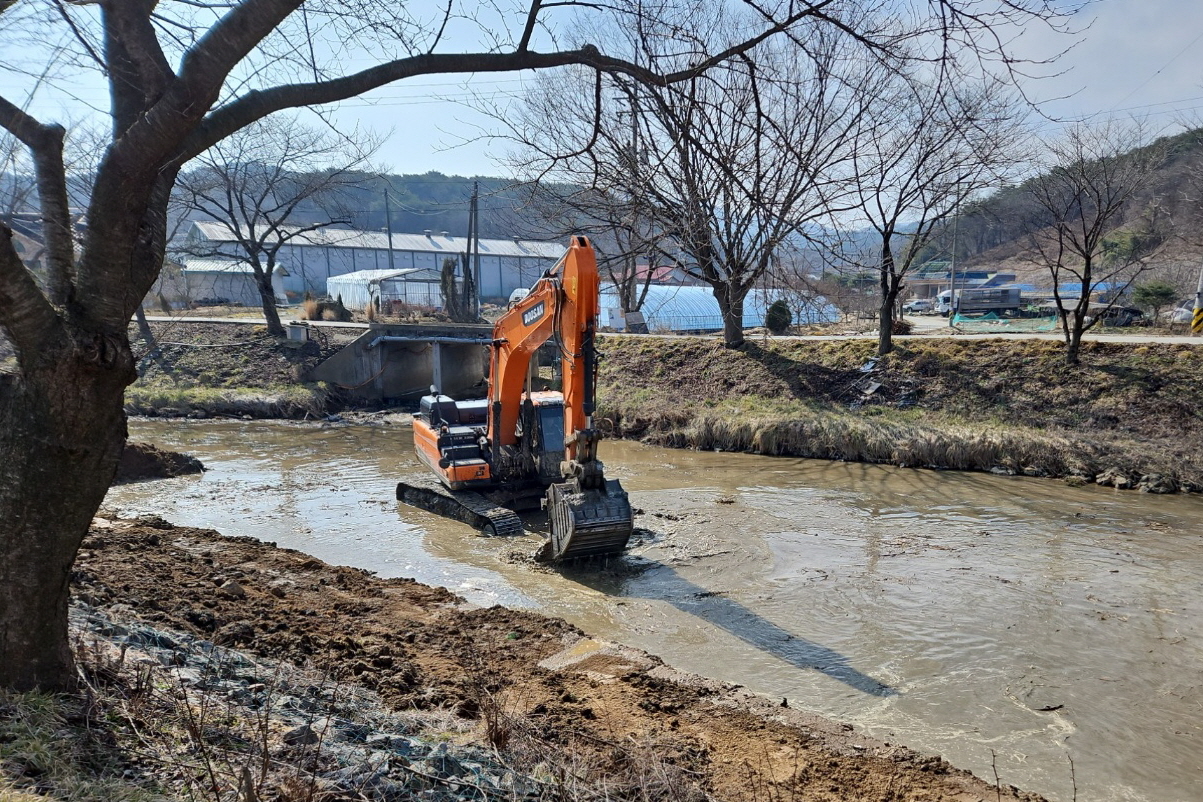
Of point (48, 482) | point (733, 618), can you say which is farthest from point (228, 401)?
point (48, 482)

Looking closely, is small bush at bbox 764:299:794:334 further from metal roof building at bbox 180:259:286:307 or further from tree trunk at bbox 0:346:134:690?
metal roof building at bbox 180:259:286:307

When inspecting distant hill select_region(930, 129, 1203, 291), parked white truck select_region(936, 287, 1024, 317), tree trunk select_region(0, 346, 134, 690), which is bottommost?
tree trunk select_region(0, 346, 134, 690)

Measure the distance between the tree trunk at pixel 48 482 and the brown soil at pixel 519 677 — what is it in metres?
1.97

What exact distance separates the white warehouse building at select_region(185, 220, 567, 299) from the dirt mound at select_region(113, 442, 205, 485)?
3616 cm

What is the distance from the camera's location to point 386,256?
185ft

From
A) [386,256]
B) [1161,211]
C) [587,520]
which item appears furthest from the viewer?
[386,256]

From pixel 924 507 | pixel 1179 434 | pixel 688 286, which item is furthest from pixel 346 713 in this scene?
pixel 688 286

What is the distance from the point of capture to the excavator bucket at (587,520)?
884 cm

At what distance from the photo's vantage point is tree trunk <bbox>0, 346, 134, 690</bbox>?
11.5 feet

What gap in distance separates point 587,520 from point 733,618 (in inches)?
75.7

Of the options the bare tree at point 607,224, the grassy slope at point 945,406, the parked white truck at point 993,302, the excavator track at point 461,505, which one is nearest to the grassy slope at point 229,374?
the bare tree at point 607,224

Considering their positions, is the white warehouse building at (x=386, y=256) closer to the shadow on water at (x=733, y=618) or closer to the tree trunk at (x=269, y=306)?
the tree trunk at (x=269, y=306)

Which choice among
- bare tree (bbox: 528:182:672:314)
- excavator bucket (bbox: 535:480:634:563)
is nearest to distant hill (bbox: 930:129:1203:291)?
bare tree (bbox: 528:182:672:314)

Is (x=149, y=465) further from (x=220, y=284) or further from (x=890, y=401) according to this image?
(x=220, y=284)
